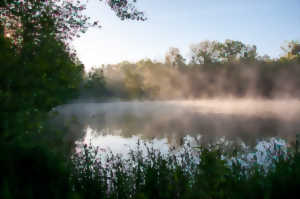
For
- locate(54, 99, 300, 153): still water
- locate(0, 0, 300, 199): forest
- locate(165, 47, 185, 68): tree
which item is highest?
locate(165, 47, 185, 68): tree

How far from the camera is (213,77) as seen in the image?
57438 mm

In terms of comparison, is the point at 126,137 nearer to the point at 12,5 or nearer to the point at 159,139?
the point at 159,139

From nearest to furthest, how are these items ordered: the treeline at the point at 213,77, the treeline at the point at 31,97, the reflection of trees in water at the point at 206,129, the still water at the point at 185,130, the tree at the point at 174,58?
the treeline at the point at 31,97 < the still water at the point at 185,130 < the reflection of trees in water at the point at 206,129 < the treeline at the point at 213,77 < the tree at the point at 174,58

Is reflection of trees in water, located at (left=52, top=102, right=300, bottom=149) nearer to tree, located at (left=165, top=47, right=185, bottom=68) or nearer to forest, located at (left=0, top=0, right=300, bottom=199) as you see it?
forest, located at (left=0, top=0, right=300, bottom=199)

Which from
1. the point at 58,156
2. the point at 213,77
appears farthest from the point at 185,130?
the point at 213,77

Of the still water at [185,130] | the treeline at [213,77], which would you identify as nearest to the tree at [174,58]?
the treeline at [213,77]

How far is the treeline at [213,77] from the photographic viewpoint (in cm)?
4678

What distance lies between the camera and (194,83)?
204 feet

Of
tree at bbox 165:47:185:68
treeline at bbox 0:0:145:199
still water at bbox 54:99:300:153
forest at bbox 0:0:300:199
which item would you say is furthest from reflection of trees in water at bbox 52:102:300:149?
tree at bbox 165:47:185:68

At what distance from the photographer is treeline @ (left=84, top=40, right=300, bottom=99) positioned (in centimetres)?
4678

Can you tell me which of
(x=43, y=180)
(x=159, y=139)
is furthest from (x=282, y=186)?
(x=159, y=139)

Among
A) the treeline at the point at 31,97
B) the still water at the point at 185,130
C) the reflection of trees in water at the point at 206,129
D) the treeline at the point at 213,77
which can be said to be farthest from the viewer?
the treeline at the point at 213,77

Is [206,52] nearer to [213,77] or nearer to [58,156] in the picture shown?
[213,77]

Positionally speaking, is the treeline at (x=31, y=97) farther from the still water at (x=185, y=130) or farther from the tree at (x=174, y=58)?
the tree at (x=174, y=58)
